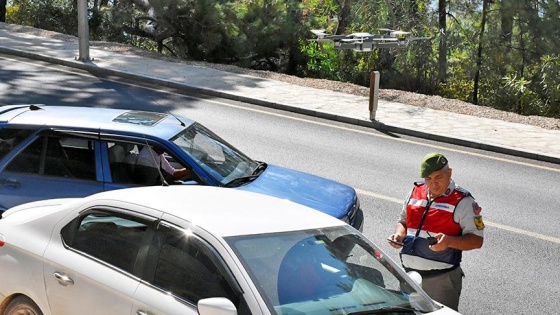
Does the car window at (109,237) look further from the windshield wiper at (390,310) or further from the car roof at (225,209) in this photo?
the windshield wiper at (390,310)

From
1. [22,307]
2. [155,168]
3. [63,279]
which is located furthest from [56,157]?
[63,279]

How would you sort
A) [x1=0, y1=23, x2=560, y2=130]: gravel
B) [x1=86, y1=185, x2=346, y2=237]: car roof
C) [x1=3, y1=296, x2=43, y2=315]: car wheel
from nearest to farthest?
[x1=86, y1=185, x2=346, y2=237]: car roof < [x1=3, y1=296, x2=43, y2=315]: car wheel < [x1=0, y1=23, x2=560, y2=130]: gravel

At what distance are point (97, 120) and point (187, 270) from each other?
421 centimetres

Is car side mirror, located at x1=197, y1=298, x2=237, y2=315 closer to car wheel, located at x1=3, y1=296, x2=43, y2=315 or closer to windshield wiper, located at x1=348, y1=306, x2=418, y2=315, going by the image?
windshield wiper, located at x1=348, y1=306, x2=418, y2=315

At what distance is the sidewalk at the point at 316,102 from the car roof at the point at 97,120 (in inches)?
334

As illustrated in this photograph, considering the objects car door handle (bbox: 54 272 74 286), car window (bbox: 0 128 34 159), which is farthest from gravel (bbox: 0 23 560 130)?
car door handle (bbox: 54 272 74 286)

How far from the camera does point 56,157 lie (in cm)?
955

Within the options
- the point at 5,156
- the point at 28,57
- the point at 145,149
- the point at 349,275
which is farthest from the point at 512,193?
the point at 28,57

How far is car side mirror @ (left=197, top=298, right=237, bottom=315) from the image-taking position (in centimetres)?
523

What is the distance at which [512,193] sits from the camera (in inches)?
551

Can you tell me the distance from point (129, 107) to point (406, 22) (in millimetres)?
9808

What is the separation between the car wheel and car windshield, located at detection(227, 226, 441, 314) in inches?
72.6

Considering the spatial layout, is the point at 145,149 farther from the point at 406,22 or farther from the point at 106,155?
the point at 406,22

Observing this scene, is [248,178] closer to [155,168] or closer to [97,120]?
[155,168]
